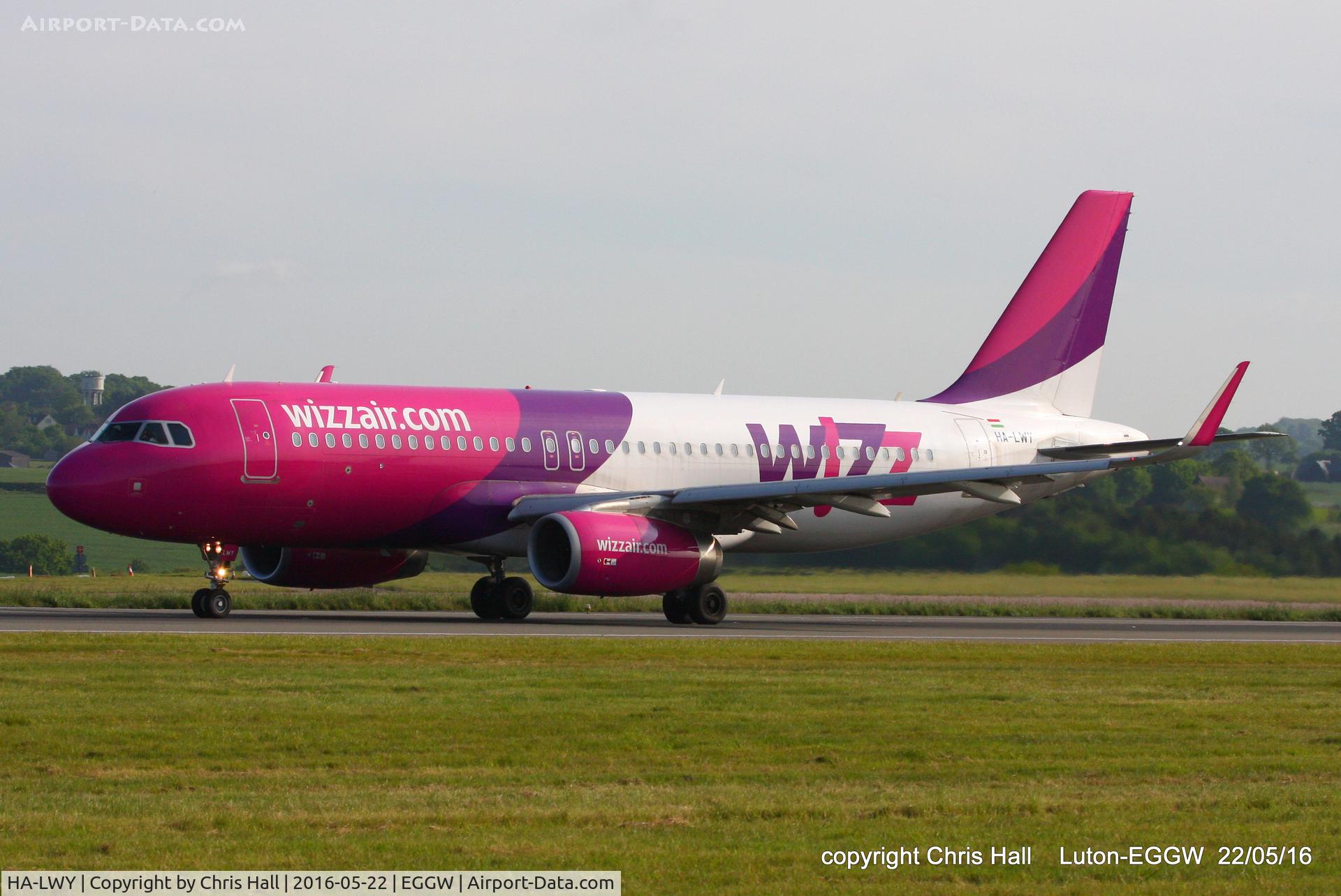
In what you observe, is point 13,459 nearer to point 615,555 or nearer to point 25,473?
point 25,473

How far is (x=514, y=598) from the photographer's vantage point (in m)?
29.6

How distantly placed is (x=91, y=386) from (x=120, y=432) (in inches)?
4027

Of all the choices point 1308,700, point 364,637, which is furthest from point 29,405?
point 1308,700

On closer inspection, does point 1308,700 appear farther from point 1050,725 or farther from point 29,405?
point 29,405

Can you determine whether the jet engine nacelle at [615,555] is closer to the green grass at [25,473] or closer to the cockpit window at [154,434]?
the cockpit window at [154,434]

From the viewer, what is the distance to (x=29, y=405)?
120875 millimetres

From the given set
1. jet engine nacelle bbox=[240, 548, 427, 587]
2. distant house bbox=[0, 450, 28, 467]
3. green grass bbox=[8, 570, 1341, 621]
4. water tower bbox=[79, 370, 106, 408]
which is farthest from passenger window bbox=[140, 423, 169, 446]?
water tower bbox=[79, 370, 106, 408]

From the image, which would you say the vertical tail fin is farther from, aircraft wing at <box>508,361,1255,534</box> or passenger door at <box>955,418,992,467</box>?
aircraft wing at <box>508,361,1255,534</box>

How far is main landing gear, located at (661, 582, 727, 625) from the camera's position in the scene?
2884cm

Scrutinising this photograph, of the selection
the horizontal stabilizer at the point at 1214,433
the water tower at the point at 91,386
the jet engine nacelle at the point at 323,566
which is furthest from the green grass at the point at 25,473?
the horizontal stabilizer at the point at 1214,433

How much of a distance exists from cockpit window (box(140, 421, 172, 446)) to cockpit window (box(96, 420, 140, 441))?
0.14m

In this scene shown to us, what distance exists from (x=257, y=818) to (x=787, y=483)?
1921cm

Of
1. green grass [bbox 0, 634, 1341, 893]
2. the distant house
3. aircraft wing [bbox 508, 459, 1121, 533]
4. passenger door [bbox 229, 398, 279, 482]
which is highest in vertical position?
the distant house

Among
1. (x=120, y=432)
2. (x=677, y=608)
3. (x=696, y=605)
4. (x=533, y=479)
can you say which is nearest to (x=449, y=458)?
(x=533, y=479)
